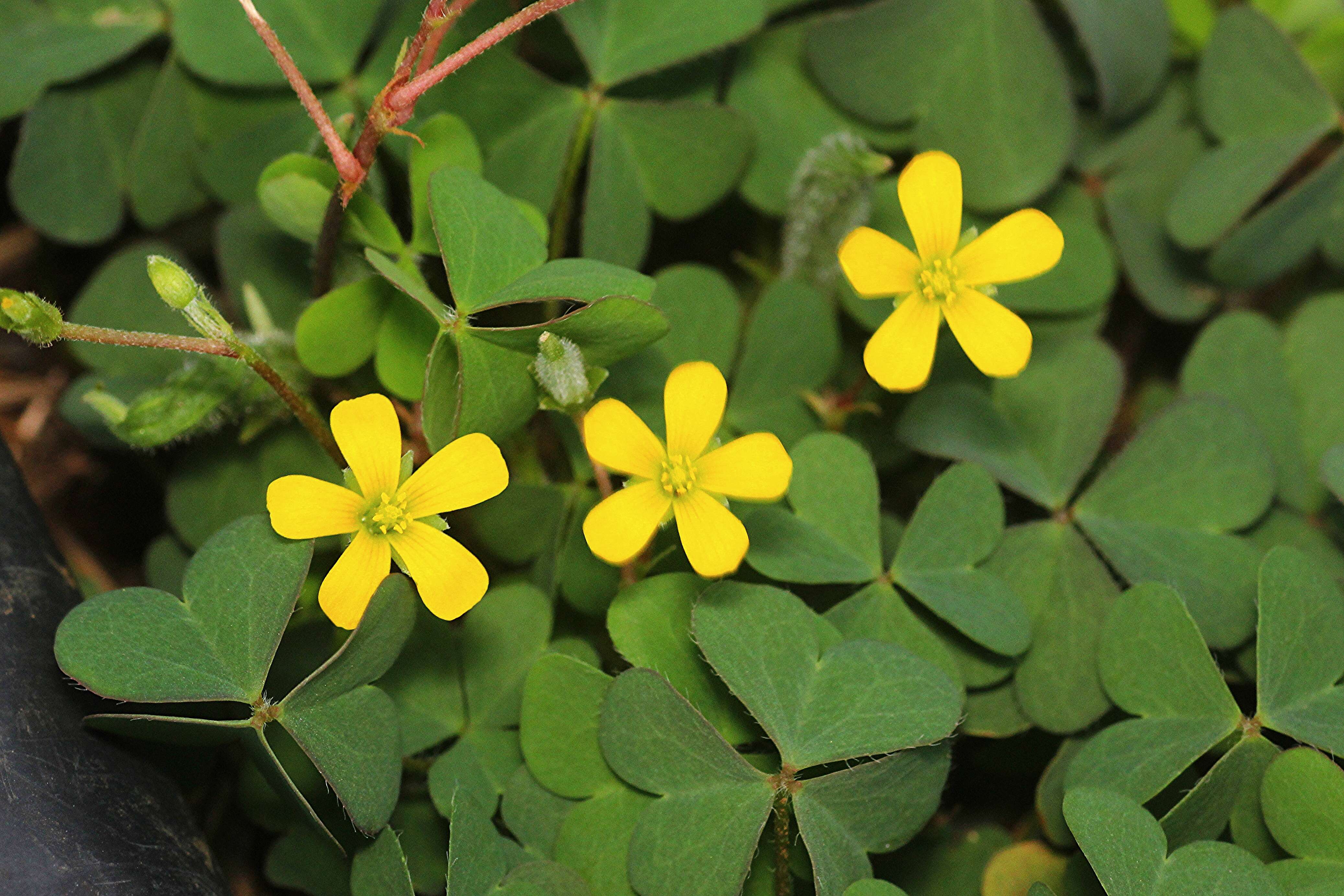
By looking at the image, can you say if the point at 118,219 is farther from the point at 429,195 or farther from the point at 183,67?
the point at 429,195

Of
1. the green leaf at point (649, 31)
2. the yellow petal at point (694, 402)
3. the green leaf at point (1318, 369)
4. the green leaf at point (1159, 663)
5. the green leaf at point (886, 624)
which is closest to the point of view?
the yellow petal at point (694, 402)

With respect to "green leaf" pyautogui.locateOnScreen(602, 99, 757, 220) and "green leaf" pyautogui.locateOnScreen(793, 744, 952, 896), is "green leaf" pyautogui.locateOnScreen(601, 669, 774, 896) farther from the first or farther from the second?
"green leaf" pyautogui.locateOnScreen(602, 99, 757, 220)

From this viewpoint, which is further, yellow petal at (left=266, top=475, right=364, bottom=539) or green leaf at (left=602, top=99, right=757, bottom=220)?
green leaf at (left=602, top=99, right=757, bottom=220)

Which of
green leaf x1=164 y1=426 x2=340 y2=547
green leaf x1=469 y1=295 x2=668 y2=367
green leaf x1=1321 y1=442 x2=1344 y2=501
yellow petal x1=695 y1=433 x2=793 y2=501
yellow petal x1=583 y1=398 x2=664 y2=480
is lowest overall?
green leaf x1=164 y1=426 x2=340 y2=547

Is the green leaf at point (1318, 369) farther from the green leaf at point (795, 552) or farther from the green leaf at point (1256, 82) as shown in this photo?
the green leaf at point (795, 552)

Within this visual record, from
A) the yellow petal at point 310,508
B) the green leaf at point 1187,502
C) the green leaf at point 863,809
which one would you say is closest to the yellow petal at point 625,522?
the yellow petal at point 310,508

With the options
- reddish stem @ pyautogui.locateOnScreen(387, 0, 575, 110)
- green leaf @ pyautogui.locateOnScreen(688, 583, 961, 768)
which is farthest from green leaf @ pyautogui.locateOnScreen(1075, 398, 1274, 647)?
reddish stem @ pyautogui.locateOnScreen(387, 0, 575, 110)

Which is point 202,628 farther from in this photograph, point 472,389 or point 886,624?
point 886,624
